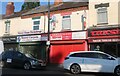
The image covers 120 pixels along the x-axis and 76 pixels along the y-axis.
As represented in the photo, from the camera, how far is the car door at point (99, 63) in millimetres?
19516

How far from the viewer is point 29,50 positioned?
34.8 m

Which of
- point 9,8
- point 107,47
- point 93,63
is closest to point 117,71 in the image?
point 93,63

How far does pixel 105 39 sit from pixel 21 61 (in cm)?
770

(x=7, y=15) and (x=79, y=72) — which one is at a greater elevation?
(x=7, y=15)

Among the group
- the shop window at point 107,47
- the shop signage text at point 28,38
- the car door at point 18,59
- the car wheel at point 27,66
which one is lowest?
the car wheel at point 27,66

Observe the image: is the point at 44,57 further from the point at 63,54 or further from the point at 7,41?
the point at 7,41

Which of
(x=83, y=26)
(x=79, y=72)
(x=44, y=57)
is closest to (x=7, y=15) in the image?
(x=44, y=57)

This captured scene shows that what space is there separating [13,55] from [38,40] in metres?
7.94

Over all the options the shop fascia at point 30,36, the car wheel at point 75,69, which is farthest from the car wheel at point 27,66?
the shop fascia at point 30,36

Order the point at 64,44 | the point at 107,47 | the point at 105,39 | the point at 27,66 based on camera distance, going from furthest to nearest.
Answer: the point at 64,44
the point at 107,47
the point at 105,39
the point at 27,66

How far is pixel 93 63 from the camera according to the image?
20.2m

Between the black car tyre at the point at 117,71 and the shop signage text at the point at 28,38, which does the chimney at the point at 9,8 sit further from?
the black car tyre at the point at 117,71

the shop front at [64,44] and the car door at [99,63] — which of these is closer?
the car door at [99,63]

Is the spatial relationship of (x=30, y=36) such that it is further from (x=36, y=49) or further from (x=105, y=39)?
(x=105, y=39)
